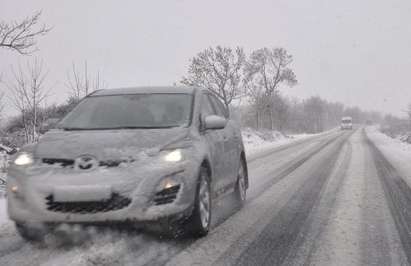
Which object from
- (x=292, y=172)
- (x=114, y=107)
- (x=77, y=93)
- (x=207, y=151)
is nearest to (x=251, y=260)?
(x=207, y=151)

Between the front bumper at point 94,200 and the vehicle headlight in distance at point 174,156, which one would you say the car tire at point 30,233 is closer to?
the front bumper at point 94,200

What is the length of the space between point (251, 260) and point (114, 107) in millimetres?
2551

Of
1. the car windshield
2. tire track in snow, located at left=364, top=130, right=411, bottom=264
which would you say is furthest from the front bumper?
tire track in snow, located at left=364, top=130, right=411, bottom=264

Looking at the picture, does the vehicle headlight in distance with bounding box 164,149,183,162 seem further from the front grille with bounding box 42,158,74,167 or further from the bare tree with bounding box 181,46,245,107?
the bare tree with bounding box 181,46,245,107

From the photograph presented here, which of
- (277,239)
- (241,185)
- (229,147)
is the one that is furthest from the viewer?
(241,185)

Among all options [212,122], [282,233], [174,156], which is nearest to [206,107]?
[212,122]

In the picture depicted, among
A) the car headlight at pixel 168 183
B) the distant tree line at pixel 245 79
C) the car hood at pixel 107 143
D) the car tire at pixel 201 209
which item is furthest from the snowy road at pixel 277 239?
the distant tree line at pixel 245 79

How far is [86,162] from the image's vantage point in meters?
4.29

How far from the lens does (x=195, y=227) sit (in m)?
4.74

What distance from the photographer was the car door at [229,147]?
20.5 ft

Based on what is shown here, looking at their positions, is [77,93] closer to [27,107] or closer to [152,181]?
[27,107]

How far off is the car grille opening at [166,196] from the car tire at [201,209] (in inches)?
14.2

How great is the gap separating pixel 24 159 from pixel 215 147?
214 centimetres

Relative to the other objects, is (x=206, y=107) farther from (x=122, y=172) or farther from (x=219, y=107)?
(x=122, y=172)
